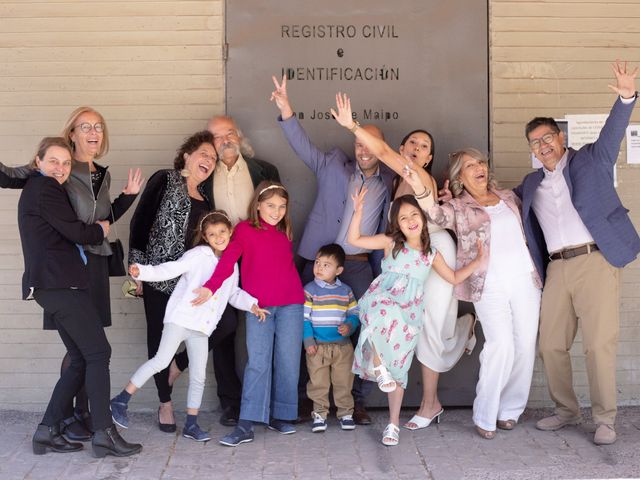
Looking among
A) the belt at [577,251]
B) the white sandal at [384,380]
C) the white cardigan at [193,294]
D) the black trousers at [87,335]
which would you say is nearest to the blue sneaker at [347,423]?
the white sandal at [384,380]

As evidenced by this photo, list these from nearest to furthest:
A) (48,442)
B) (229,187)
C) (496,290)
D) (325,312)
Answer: (48,442) → (496,290) → (325,312) → (229,187)

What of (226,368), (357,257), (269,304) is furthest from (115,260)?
(357,257)

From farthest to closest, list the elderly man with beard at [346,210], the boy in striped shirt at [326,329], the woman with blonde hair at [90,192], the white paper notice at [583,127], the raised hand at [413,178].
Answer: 1. the white paper notice at [583,127]
2. the elderly man with beard at [346,210]
3. the boy in striped shirt at [326,329]
4. the raised hand at [413,178]
5. the woman with blonde hair at [90,192]

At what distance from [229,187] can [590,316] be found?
2400 mm

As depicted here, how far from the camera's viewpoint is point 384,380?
16.2ft

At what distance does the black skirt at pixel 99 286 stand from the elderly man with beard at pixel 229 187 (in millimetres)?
691

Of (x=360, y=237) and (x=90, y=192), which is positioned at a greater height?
(x=90, y=192)

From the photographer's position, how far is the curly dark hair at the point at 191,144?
5.27 m

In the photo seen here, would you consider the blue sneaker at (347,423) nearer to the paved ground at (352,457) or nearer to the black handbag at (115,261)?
the paved ground at (352,457)

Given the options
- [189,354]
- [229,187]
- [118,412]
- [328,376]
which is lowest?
[118,412]

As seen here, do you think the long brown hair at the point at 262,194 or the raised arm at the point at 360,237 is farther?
the long brown hair at the point at 262,194

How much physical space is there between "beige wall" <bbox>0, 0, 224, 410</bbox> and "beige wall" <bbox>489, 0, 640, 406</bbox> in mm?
1995

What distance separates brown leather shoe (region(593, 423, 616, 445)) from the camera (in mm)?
4945

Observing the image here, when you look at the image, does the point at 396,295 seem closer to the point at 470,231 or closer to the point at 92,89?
the point at 470,231
